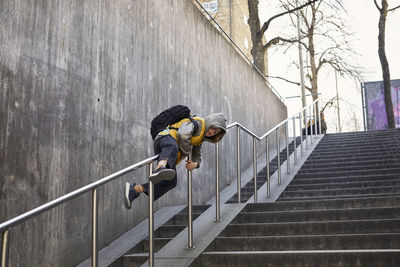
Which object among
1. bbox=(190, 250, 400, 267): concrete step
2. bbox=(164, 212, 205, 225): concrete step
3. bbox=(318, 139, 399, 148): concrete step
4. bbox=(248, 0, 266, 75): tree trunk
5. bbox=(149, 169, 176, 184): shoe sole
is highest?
bbox=(248, 0, 266, 75): tree trunk

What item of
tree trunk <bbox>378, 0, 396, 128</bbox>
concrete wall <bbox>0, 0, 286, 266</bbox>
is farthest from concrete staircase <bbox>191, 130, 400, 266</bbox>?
tree trunk <bbox>378, 0, 396, 128</bbox>

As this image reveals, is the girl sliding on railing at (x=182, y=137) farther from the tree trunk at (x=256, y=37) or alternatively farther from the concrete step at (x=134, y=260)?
the tree trunk at (x=256, y=37)

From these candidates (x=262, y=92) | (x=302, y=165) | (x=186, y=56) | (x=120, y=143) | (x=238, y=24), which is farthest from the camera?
(x=238, y=24)

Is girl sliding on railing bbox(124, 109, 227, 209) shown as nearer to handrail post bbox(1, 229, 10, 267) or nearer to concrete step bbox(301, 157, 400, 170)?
handrail post bbox(1, 229, 10, 267)

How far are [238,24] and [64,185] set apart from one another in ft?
93.3

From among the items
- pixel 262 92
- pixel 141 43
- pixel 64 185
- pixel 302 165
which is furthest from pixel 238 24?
pixel 64 185

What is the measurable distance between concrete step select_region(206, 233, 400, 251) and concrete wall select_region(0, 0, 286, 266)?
4.48ft

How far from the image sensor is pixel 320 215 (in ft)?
15.2

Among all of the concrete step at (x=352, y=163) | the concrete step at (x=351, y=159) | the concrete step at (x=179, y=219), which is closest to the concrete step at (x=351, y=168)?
the concrete step at (x=352, y=163)

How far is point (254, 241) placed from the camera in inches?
161

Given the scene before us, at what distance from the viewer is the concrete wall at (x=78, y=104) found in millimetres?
3717

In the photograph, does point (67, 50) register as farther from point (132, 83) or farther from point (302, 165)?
point (302, 165)

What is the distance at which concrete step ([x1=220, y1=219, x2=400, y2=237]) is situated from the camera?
164 inches

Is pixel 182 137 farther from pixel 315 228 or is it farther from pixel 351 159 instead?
pixel 351 159
